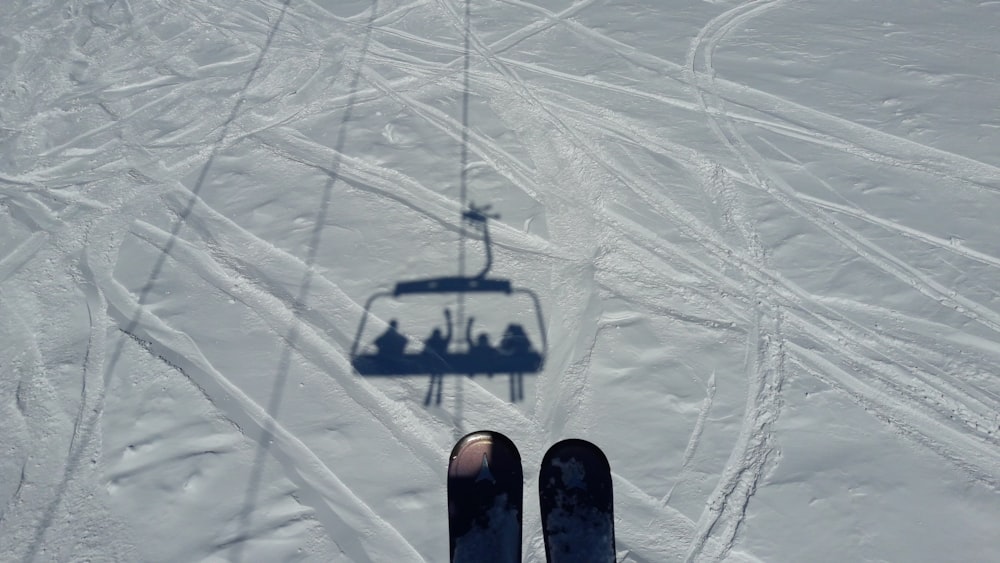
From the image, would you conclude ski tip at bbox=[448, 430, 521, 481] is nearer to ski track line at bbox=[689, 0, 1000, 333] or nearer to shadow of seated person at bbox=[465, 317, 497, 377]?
shadow of seated person at bbox=[465, 317, 497, 377]

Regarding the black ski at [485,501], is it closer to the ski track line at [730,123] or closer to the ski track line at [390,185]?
the ski track line at [390,185]

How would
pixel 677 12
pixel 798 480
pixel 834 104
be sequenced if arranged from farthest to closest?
pixel 677 12
pixel 834 104
pixel 798 480

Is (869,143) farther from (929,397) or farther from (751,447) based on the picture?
(751,447)

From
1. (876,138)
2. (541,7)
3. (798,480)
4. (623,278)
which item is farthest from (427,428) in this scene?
(541,7)

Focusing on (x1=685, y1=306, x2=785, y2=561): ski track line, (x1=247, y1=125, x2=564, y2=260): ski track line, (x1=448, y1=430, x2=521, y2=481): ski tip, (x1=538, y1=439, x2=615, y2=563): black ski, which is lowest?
(x1=685, y1=306, x2=785, y2=561): ski track line

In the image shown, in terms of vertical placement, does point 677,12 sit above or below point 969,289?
above

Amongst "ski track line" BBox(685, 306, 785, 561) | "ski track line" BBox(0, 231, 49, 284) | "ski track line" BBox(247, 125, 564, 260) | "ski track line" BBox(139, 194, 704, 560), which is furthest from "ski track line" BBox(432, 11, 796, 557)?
"ski track line" BBox(0, 231, 49, 284)

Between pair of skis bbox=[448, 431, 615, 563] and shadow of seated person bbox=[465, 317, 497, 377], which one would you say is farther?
shadow of seated person bbox=[465, 317, 497, 377]

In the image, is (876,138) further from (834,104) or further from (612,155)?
(612,155)
